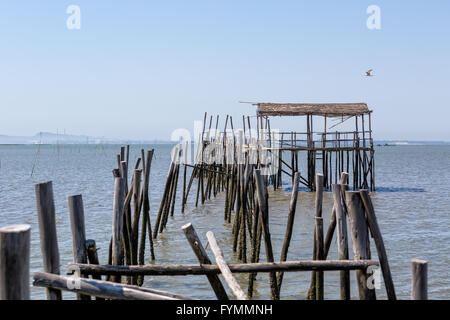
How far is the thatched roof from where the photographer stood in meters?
24.0

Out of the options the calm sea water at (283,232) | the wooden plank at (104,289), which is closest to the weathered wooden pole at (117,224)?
the wooden plank at (104,289)

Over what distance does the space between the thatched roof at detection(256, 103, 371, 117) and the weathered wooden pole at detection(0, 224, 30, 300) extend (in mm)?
20945

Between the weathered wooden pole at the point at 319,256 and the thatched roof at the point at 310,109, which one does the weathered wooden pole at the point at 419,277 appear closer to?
the weathered wooden pole at the point at 319,256

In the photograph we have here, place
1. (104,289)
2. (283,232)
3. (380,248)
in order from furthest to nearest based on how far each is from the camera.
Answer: (283,232)
(380,248)
(104,289)

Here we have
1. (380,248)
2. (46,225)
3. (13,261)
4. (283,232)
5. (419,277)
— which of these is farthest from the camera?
(283,232)

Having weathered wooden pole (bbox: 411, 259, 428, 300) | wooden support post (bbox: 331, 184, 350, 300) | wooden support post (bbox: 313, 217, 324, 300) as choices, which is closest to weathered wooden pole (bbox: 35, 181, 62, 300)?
wooden support post (bbox: 331, 184, 350, 300)

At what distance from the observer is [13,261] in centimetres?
331

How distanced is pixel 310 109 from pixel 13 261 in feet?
71.7

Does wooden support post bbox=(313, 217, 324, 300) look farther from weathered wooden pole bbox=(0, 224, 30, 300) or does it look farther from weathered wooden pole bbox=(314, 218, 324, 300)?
weathered wooden pole bbox=(0, 224, 30, 300)

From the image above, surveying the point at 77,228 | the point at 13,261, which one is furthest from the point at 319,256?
the point at 13,261

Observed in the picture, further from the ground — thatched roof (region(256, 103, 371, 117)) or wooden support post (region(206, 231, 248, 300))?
thatched roof (region(256, 103, 371, 117))

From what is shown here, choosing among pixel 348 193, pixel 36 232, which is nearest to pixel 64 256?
pixel 36 232

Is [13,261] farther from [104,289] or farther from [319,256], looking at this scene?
[319,256]
